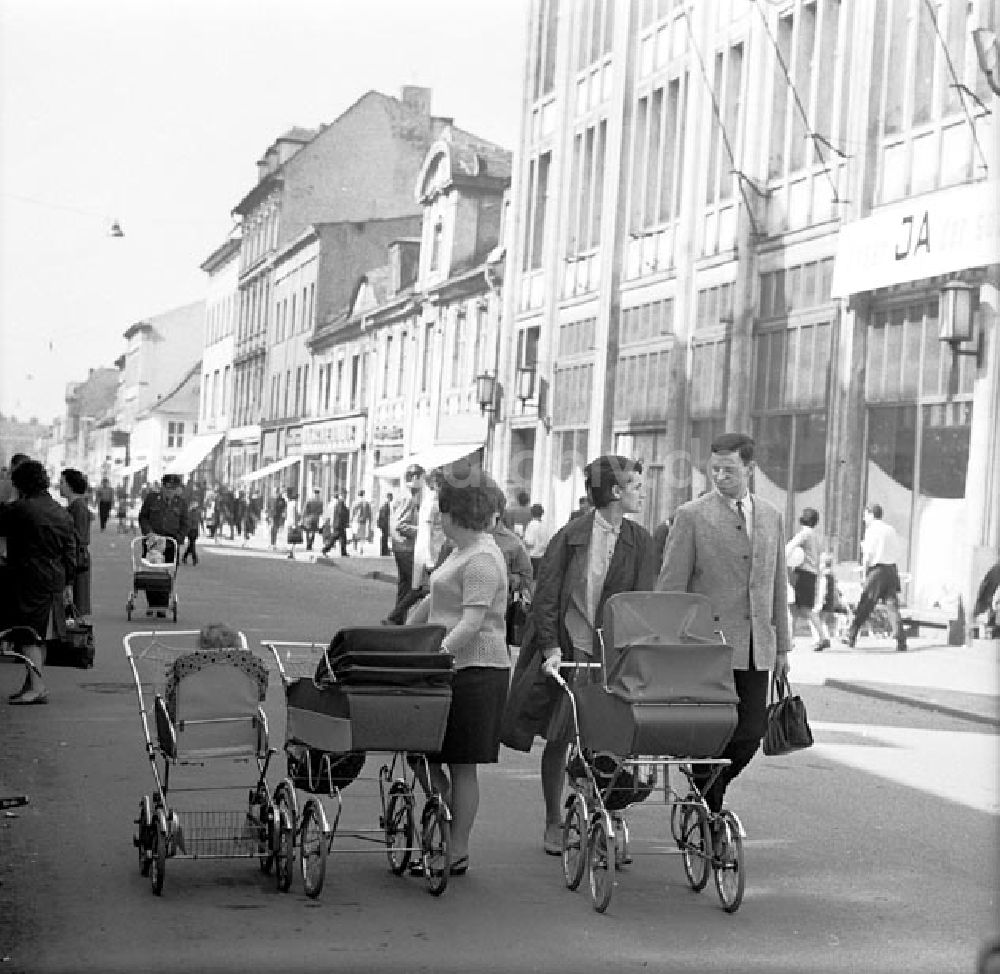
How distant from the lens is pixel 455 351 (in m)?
Answer: 50.3

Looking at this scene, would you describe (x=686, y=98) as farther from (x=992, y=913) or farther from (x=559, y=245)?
(x=992, y=913)

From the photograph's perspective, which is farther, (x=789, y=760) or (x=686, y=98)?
(x=686, y=98)

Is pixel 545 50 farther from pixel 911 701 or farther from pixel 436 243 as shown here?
pixel 911 701

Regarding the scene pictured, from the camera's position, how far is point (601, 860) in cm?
725

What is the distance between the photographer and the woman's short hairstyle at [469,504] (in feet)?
25.2

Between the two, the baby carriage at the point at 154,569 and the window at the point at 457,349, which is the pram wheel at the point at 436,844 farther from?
the window at the point at 457,349

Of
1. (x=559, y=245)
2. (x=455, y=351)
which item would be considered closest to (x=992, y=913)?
(x=559, y=245)

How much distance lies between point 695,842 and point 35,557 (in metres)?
6.39

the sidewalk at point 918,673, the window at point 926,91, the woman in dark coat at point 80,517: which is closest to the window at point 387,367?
the window at point 926,91

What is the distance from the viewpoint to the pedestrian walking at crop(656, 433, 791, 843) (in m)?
7.87

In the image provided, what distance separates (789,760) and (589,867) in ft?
16.5

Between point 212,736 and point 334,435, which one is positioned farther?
point 334,435

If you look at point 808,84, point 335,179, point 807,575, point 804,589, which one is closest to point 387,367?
point 335,179

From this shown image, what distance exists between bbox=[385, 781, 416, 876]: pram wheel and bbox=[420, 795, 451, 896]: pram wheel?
0.19m
